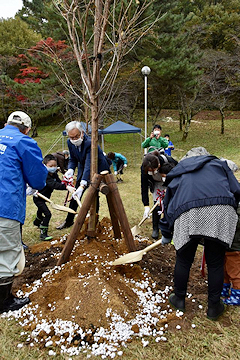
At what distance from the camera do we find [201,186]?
2.17m

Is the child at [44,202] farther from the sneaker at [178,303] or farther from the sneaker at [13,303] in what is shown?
the sneaker at [178,303]

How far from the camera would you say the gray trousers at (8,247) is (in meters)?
2.38

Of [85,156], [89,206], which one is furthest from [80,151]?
[89,206]

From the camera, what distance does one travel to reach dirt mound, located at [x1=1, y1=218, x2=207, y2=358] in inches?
89.6

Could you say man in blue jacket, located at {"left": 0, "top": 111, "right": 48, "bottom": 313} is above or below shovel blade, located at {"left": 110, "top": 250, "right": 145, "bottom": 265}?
above

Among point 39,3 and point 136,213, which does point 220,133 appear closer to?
point 136,213

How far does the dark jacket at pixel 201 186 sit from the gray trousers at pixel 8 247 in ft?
4.43

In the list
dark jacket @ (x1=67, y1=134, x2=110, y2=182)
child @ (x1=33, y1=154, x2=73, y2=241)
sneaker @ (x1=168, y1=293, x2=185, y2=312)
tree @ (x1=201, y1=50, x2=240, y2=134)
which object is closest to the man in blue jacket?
dark jacket @ (x1=67, y1=134, x2=110, y2=182)

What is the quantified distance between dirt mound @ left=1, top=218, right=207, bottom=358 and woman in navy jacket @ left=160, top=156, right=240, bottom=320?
0.47m

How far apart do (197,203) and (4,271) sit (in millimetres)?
1706

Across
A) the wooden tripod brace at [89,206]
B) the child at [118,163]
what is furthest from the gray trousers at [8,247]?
the child at [118,163]

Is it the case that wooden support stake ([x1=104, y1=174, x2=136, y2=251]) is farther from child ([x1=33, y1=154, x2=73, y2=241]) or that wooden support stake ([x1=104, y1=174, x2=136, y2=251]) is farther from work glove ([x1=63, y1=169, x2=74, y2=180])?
child ([x1=33, y1=154, x2=73, y2=241])

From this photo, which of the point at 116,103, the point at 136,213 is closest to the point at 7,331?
the point at 136,213

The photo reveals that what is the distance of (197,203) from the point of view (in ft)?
7.08
